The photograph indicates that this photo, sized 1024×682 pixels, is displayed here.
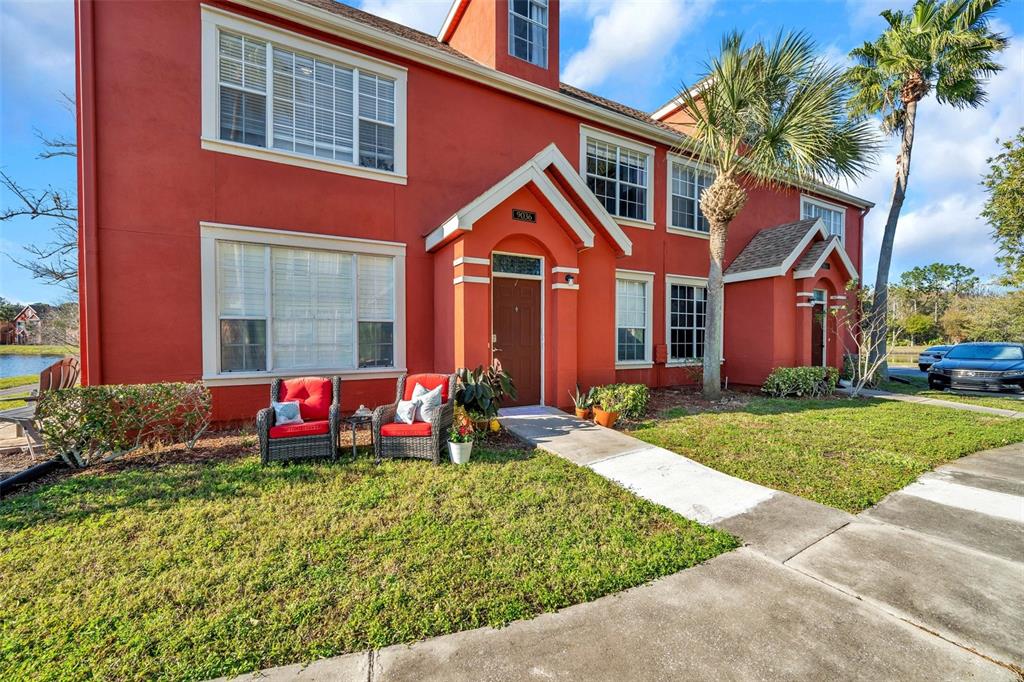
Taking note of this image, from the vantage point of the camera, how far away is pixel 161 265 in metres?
6.96

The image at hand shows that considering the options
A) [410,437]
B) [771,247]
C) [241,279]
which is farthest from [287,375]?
[771,247]

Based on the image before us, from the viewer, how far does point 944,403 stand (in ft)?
35.8

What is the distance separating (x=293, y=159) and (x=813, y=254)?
14.3 metres

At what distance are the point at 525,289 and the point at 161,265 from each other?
6.45m

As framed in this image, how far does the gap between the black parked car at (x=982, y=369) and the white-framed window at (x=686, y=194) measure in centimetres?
864

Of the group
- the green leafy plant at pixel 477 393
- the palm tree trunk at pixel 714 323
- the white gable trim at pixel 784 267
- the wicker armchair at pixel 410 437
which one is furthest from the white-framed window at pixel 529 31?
the wicker armchair at pixel 410 437

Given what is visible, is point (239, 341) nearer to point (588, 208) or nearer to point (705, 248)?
point (588, 208)

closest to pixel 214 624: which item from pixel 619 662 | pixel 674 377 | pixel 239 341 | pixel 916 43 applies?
pixel 619 662

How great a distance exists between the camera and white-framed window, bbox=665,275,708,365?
43.0 feet

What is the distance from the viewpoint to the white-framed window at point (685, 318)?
13097 millimetres

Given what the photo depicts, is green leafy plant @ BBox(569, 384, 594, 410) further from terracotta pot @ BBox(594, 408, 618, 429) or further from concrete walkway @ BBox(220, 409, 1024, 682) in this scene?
concrete walkway @ BBox(220, 409, 1024, 682)

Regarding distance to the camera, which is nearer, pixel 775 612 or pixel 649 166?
pixel 775 612

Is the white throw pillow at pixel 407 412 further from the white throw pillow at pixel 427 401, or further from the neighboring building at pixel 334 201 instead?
the neighboring building at pixel 334 201

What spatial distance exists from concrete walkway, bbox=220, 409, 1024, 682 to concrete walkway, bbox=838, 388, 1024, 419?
7.69m
